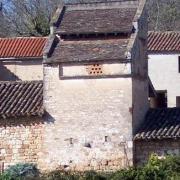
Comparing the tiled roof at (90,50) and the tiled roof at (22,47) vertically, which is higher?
the tiled roof at (22,47)

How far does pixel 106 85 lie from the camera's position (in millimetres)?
31641

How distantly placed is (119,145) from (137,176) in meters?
5.71

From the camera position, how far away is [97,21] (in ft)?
109

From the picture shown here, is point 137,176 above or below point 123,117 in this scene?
below

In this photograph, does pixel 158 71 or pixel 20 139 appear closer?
pixel 20 139

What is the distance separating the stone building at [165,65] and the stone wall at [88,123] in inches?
648

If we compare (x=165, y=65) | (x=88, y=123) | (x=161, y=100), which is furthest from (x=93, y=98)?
(x=165, y=65)

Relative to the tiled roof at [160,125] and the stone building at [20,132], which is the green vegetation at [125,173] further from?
the tiled roof at [160,125]

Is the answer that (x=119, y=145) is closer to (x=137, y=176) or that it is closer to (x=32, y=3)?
(x=137, y=176)

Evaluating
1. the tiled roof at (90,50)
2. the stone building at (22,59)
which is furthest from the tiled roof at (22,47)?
the tiled roof at (90,50)

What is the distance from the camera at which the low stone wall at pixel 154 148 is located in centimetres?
3159

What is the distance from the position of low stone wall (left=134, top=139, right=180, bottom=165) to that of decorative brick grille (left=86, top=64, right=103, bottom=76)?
290 cm

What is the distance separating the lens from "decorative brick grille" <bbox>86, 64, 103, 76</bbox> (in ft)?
104

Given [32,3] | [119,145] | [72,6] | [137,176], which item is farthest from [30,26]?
[137,176]
